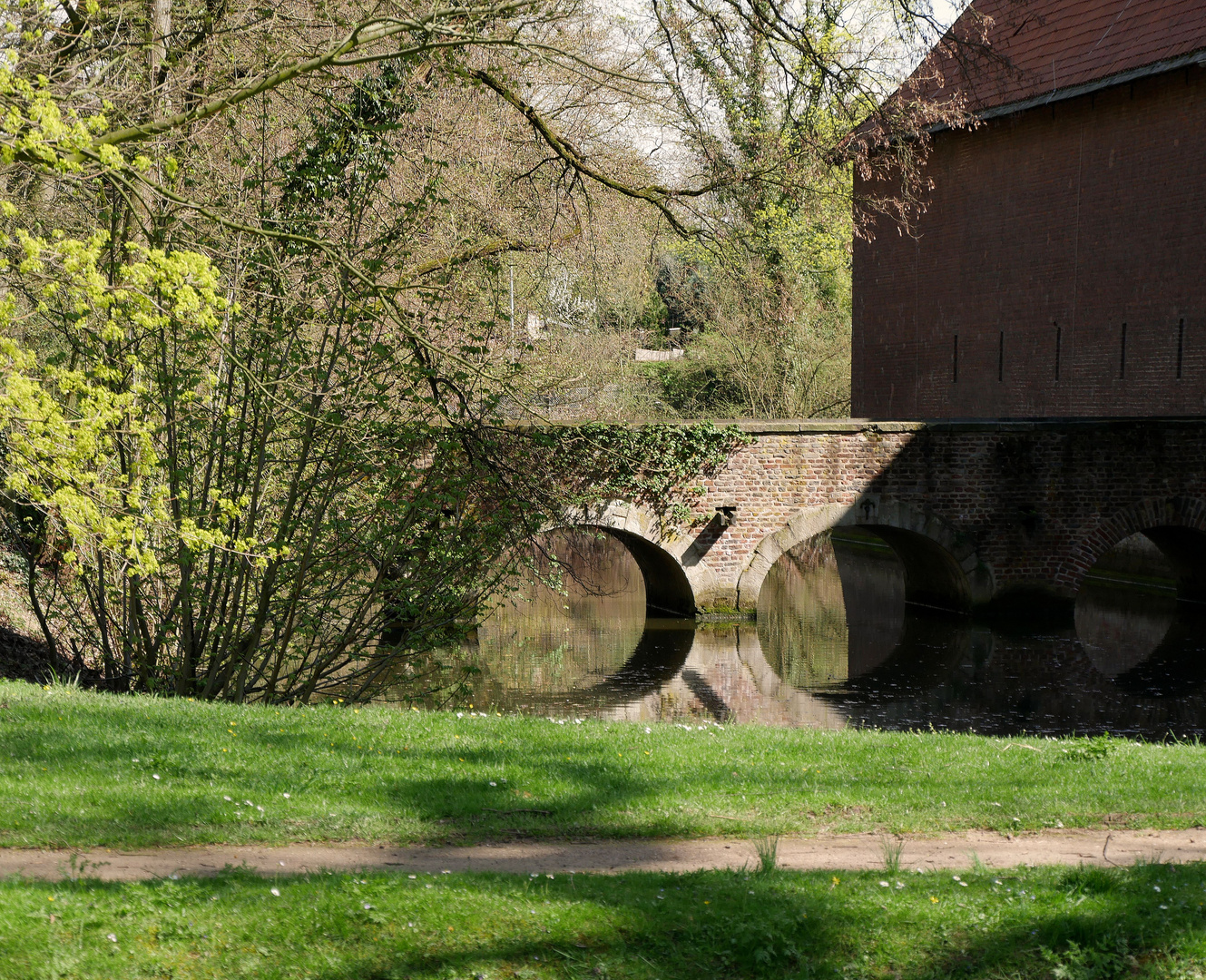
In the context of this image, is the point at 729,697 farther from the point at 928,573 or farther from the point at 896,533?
the point at 928,573

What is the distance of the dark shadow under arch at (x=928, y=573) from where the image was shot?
18188 millimetres

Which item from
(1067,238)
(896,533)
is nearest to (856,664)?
(896,533)

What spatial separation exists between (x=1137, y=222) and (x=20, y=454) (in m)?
18.2

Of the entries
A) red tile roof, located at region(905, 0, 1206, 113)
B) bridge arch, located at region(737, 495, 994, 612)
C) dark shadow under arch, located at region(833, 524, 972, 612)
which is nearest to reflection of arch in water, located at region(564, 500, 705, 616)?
bridge arch, located at region(737, 495, 994, 612)

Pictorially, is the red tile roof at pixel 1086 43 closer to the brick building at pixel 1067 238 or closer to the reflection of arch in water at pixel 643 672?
the brick building at pixel 1067 238

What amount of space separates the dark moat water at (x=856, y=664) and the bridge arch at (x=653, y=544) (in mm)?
453

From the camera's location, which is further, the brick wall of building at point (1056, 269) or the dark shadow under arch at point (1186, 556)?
the dark shadow under arch at point (1186, 556)

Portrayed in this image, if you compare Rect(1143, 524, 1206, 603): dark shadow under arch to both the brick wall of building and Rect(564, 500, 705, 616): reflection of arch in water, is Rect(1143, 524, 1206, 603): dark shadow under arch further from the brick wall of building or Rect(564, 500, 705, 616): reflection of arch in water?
Rect(564, 500, 705, 616): reflection of arch in water

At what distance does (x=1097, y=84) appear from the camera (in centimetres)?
1903

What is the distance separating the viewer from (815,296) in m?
31.4

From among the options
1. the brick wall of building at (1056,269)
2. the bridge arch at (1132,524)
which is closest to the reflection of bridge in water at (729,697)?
the bridge arch at (1132,524)

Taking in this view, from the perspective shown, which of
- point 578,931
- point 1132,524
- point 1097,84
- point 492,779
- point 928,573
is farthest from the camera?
point 928,573

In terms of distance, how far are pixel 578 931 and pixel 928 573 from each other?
16724 millimetres

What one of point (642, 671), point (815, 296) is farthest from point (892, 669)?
point (815, 296)
